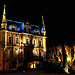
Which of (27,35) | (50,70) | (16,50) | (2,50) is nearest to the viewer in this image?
(50,70)

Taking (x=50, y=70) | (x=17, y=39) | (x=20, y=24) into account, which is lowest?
(x=50, y=70)

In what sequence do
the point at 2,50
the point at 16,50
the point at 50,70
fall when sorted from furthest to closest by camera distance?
the point at 16,50, the point at 2,50, the point at 50,70

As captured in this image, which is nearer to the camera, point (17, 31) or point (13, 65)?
point (13, 65)

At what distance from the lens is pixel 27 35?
57.7 meters

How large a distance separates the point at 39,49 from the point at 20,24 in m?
12.4

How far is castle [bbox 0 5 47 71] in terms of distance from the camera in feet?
164

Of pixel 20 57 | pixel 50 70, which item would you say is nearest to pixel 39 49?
pixel 20 57

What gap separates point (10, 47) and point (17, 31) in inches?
259

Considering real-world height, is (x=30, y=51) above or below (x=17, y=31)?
below

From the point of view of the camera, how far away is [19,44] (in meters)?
54.5

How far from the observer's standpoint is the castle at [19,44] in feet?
164

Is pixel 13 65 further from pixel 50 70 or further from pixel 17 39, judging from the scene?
pixel 50 70

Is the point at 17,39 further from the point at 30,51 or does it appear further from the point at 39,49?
the point at 39,49

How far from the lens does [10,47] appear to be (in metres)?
52.1
